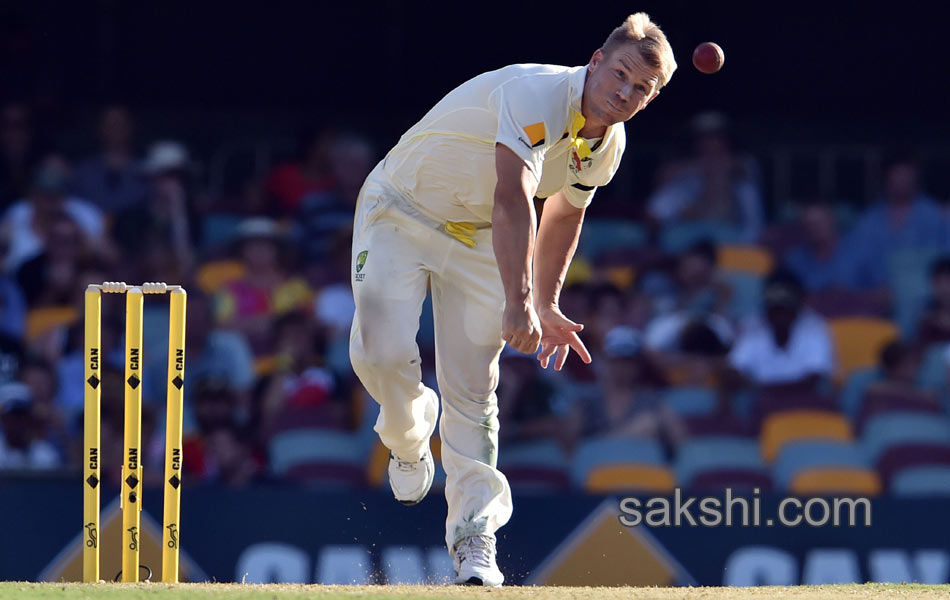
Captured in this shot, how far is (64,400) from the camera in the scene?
26.0 feet

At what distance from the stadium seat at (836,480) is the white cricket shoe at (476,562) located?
3545 mm

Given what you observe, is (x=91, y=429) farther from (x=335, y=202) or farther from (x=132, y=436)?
(x=335, y=202)

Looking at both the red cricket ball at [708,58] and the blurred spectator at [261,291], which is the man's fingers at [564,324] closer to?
the red cricket ball at [708,58]

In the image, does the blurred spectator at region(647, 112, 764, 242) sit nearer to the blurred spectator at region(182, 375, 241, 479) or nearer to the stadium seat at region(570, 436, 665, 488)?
the stadium seat at region(570, 436, 665, 488)

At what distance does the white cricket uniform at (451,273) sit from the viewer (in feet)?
14.5

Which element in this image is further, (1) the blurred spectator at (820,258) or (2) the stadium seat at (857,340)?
(1) the blurred spectator at (820,258)

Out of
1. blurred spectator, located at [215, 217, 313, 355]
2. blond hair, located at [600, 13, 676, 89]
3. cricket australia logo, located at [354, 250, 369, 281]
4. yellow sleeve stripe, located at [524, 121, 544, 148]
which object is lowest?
blurred spectator, located at [215, 217, 313, 355]

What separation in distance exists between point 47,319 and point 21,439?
1.05 m

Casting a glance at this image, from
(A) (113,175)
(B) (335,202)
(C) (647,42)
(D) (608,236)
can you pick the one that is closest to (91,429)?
(C) (647,42)

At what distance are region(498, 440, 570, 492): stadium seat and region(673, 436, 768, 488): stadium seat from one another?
627 mm

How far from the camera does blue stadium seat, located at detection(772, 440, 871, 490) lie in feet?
25.3

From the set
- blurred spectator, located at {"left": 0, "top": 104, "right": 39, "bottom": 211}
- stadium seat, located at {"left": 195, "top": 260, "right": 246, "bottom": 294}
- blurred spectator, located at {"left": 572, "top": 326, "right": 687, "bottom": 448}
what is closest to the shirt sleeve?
blurred spectator, located at {"left": 572, "top": 326, "right": 687, "bottom": 448}

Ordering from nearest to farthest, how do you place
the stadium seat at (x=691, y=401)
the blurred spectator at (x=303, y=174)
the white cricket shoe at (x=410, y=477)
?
1. the white cricket shoe at (x=410, y=477)
2. the stadium seat at (x=691, y=401)
3. the blurred spectator at (x=303, y=174)

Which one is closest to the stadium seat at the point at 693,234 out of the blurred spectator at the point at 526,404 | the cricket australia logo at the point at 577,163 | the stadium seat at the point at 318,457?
the blurred spectator at the point at 526,404
